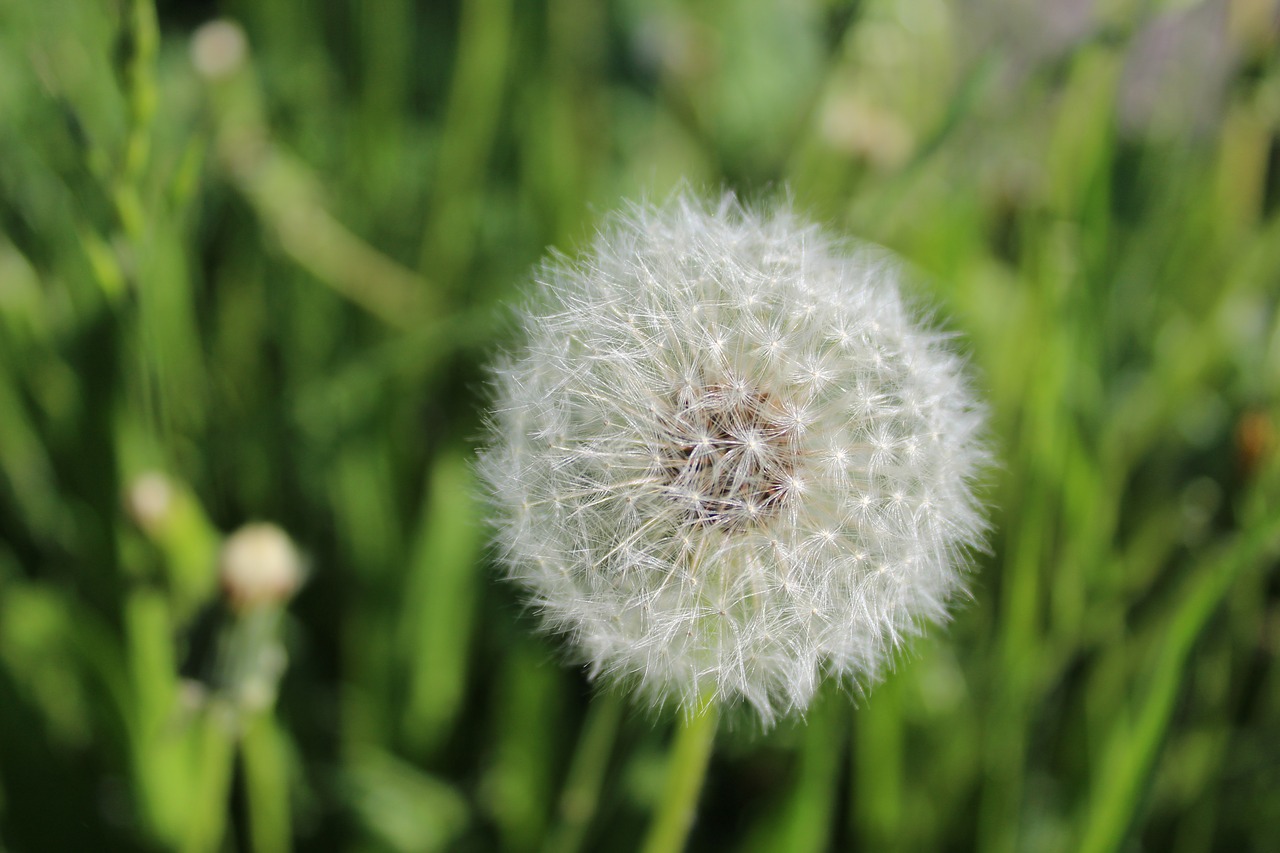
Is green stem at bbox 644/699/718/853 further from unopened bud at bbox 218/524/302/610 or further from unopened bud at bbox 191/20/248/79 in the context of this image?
unopened bud at bbox 191/20/248/79

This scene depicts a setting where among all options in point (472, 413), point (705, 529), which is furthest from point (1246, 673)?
point (472, 413)

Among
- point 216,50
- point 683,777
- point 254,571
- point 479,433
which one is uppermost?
point 216,50

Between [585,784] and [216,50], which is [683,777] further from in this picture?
[216,50]

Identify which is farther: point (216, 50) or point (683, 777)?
point (216, 50)

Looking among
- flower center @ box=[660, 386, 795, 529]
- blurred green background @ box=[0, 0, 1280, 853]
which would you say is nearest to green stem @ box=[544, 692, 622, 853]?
blurred green background @ box=[0, 0, 1280, 853]

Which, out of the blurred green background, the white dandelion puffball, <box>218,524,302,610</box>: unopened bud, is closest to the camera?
the white dandelion puffball

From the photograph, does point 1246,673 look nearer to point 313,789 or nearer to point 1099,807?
point 1099,807

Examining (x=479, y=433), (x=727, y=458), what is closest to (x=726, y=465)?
(x=727, y=458)
